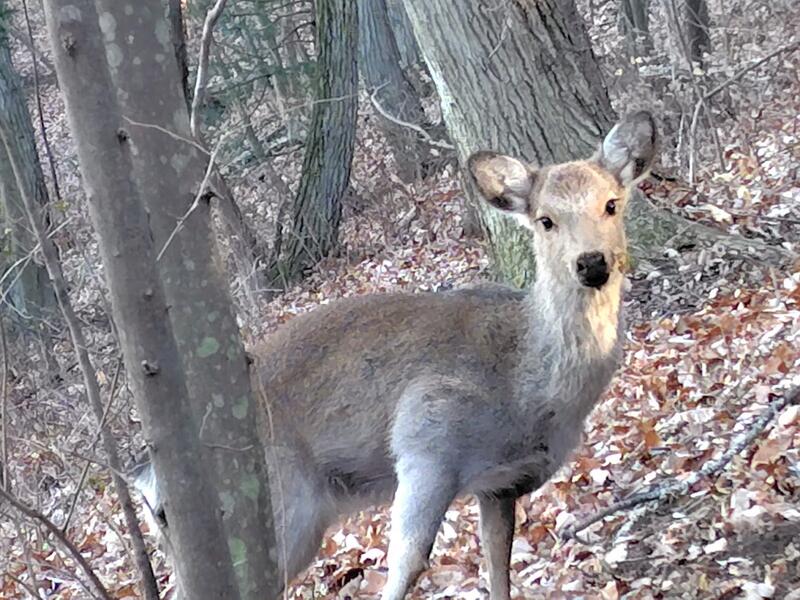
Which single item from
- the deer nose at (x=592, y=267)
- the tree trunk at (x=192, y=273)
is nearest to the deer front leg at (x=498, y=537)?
the deer nose at (x=592, y=267)

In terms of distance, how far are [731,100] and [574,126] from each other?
596 cm

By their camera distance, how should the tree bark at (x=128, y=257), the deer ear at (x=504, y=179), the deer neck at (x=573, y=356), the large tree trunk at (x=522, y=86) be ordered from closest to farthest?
the tree bark at (x=128, y=257) < the deer neck at (x=573, y=356) < the deer ear at (x=504, y=179) < the large tree trunk at (x=522, y=86)

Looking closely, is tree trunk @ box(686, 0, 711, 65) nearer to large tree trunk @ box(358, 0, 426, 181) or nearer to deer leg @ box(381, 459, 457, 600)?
large tree trunk @ box(358, 0, 426, 181)

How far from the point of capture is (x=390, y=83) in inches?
701

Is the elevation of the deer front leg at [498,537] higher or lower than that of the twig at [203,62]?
lower

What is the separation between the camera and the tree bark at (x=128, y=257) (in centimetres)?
296

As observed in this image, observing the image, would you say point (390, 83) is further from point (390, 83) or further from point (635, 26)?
point (635, 26)

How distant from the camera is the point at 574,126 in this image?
8.39m

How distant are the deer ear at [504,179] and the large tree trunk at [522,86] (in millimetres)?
2422

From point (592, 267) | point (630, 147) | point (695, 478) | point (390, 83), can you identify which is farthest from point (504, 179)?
point (390, 83)

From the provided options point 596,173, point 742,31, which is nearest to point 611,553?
point 596,173

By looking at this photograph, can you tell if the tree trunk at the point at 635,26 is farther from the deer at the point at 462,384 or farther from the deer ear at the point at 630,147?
the deer at the point at 462,384

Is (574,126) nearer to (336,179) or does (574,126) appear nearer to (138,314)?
(138,314)

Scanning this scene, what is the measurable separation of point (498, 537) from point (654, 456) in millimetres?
1269
